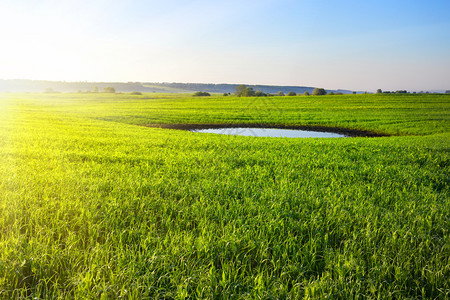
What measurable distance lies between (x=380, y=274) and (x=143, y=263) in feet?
8.85

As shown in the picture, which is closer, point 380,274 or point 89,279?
point 89,279

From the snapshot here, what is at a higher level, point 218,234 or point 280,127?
point 280,127

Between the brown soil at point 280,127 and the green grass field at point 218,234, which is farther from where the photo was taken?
the brown soil at point 280,127

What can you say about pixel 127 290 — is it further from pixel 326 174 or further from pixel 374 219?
pixel 326 174

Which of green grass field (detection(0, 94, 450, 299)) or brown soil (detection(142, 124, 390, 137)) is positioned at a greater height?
brown soil (detection(142, 124, 390, 137))

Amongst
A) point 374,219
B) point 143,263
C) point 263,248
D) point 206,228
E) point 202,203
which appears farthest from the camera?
point 202,203

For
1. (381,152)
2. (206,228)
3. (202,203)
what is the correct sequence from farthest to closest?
(381,152) → (202,203) → (206,228)

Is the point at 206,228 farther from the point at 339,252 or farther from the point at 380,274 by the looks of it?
the point at 380,274

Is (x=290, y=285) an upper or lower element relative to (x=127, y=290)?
lower

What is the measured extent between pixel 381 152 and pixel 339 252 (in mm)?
9343

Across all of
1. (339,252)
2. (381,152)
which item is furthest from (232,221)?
(381,152)

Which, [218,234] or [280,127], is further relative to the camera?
[280,127]

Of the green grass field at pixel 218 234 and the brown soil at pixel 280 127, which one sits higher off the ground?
the brown soil at pixel 280 127

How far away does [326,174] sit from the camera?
729cm
